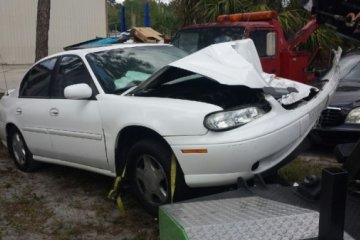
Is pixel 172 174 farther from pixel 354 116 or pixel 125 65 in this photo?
pixel 354 116

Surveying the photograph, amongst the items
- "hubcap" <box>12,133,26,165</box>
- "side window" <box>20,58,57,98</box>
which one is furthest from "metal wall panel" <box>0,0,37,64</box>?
"side window" <box>20,58,57,98</box>

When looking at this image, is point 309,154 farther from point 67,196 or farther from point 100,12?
point 100,12

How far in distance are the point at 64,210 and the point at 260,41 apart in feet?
19.4

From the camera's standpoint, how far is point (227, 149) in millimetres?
3416

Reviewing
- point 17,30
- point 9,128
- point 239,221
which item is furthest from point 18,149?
point 17,30

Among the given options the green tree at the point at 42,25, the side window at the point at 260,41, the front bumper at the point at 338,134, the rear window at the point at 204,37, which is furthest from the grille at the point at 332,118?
the green tree at the point at 42,25

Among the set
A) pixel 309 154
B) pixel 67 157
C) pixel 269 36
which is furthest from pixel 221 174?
pixel 269 36

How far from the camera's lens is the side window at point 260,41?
908 centimetres

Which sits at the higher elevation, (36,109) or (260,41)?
(260,41)

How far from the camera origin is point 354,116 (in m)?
5.45

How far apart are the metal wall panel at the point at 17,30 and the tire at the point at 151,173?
2049 centimetres

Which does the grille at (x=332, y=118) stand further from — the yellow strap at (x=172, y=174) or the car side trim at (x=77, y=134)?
the car side trim at (x=77, y=134)

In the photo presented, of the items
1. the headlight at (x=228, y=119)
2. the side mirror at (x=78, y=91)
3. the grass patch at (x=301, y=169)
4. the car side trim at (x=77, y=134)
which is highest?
the side mirror at (x=78, y=91)

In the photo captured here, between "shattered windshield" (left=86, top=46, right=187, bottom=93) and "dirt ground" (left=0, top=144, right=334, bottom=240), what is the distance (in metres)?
1.05
